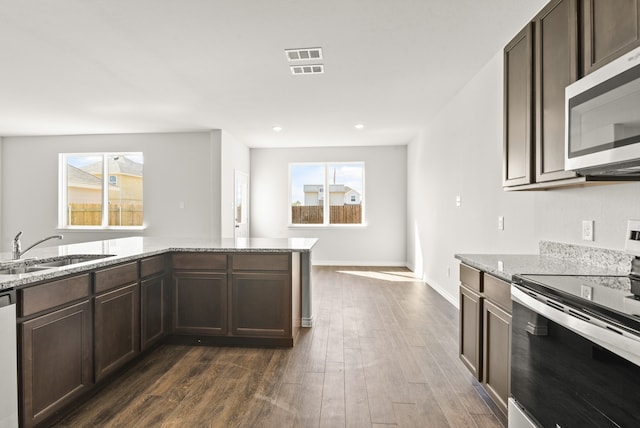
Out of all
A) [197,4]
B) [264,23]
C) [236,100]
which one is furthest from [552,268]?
[236,100]

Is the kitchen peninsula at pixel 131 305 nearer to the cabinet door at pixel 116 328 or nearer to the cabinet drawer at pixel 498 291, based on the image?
the cabinet door at pixel 116 328

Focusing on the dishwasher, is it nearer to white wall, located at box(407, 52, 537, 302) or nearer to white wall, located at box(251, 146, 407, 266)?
white wall, located at box(407, 52, 537, 302)

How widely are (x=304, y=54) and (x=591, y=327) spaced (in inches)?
118

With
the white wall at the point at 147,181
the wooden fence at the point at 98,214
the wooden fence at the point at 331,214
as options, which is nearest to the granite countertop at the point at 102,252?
the white wall at the point at 147,181

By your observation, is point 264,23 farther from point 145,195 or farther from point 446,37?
point 145,195

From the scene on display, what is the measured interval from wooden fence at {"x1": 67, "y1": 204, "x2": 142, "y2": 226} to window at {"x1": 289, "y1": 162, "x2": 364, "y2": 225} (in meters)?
3.08

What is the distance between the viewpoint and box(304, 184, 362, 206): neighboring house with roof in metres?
7.94

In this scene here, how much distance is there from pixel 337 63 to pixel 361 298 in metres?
2.93

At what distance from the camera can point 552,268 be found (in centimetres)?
199

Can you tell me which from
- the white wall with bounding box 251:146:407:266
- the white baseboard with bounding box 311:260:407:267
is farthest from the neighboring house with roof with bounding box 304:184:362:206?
the white baseboard with bounding box 311:260:407:267

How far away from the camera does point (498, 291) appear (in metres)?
1.94

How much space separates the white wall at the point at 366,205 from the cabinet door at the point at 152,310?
482 cm

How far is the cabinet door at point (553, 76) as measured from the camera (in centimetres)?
183

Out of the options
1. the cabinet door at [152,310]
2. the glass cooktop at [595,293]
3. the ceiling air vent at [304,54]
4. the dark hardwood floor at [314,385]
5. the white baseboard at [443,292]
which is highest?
the ceiling air vent at [304,54]
